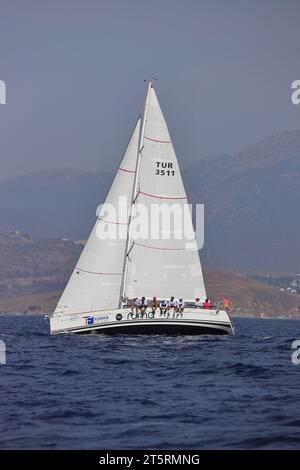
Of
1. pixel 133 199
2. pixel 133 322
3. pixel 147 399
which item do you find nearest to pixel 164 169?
pixel 133 199

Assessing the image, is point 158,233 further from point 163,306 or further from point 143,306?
point 143,306

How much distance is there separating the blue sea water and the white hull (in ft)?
17.7

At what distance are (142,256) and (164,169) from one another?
553cm

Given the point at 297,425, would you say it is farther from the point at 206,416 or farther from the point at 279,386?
the point at 279,386

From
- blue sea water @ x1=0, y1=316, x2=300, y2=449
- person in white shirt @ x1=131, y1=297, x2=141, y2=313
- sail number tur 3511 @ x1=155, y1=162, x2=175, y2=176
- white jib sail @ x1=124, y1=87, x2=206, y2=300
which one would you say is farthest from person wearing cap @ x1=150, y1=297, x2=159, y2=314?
sail number tur 3511 @ x1=155, y1=162, x2=175, y2=176

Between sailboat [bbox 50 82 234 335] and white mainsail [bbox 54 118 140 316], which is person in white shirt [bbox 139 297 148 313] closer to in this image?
sailboat [bbox 50 82 234 335]

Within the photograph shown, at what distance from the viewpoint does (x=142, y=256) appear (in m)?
61.0

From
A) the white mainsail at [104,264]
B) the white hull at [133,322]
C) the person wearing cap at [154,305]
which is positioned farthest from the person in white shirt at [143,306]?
the white mainsail at [104,264]

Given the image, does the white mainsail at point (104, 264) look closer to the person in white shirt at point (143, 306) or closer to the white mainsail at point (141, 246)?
the white mainsail at point (141, 246)

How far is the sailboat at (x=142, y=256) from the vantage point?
60.0 metres

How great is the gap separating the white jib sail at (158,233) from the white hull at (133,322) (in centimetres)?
233

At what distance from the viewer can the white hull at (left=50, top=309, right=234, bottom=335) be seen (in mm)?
58812
